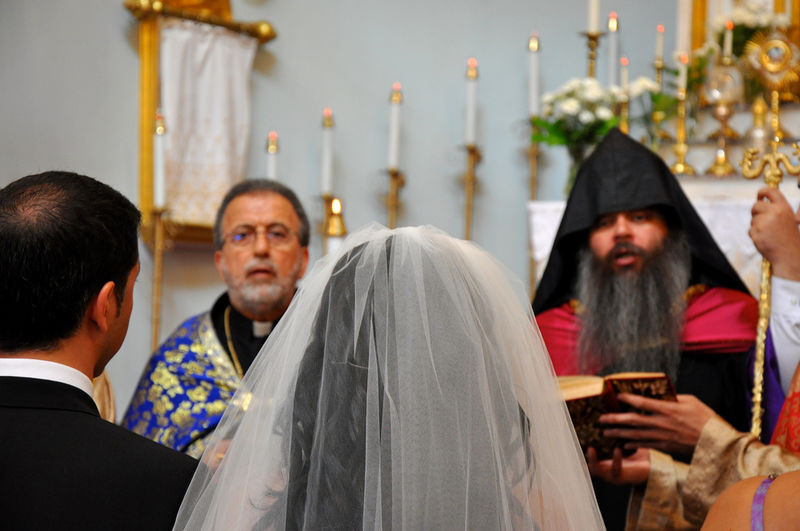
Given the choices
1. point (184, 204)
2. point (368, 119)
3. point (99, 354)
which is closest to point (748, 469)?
point (99, 354)

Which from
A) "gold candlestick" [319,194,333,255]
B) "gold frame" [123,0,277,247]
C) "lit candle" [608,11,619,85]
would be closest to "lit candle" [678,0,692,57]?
"lit candle" [608,11,619,85]

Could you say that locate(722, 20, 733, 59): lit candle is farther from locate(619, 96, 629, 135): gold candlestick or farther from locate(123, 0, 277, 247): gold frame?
locate(123, 0, 277, 247): gold frame

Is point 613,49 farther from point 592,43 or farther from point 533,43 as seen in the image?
point 533,43

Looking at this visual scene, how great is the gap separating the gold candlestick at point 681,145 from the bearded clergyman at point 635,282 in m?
1.08

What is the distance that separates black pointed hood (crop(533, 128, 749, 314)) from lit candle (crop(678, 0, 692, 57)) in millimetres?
2135

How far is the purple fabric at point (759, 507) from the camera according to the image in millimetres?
1725

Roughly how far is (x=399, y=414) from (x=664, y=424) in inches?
71.5

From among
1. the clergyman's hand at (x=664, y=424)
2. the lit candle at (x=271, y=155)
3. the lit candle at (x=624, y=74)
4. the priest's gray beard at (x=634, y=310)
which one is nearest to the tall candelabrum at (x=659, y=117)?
the lit candle at (x=624, y=74)

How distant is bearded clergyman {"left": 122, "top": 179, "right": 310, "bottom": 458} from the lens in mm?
4027

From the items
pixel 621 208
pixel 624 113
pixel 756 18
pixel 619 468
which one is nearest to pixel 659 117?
pixel 624 113

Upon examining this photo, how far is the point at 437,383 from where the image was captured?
5.79 ft

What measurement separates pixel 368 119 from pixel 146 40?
4.81ft

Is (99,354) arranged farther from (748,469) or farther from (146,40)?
(146,40)

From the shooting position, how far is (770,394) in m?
3.52
